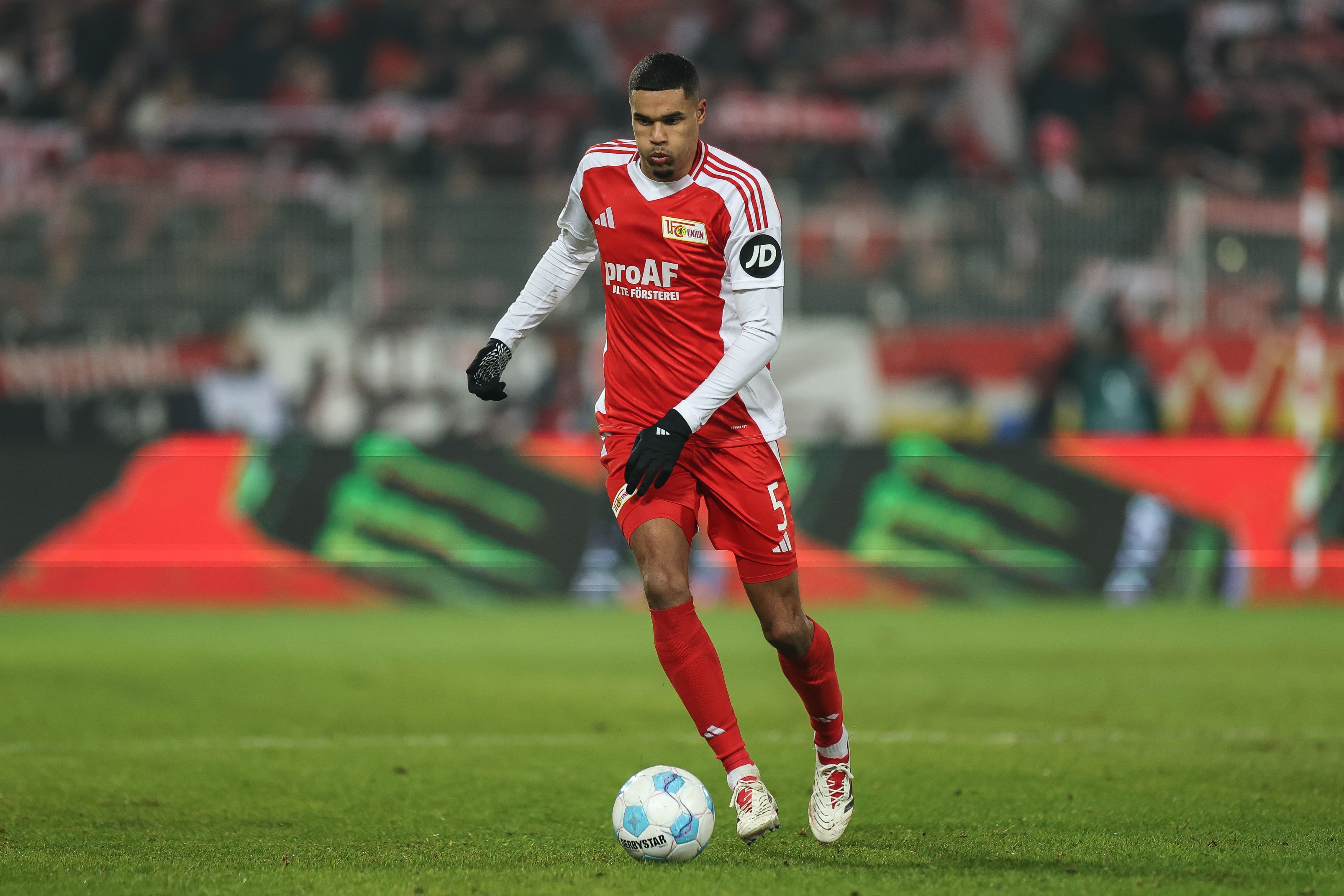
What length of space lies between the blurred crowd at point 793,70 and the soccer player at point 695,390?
12445mm

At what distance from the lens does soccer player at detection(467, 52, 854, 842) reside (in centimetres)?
491

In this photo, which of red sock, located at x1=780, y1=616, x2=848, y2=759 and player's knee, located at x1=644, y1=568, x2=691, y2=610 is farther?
red sock, located at x1=780, y1=616, x2=848, y2=759

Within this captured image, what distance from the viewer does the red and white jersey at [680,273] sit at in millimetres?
5000

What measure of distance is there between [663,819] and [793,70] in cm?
1523

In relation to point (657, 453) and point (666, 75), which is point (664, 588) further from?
point (666, 75)

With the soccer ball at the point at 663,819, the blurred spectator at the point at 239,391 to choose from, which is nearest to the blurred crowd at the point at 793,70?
the blurred spectator at the point at 239,391

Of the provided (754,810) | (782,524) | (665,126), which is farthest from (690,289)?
(754,810)

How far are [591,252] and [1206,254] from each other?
10.9 m

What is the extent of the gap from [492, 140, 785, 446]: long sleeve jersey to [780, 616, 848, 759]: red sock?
669mm

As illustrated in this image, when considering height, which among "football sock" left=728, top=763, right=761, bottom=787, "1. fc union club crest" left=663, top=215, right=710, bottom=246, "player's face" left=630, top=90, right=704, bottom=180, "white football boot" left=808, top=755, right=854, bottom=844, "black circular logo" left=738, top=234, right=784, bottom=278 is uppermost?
"player's face" left=630, top=90, right=704, bottom=180

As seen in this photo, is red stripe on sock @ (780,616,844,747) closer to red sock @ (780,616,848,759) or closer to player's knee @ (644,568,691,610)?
red sock @ (780,616,848,759)

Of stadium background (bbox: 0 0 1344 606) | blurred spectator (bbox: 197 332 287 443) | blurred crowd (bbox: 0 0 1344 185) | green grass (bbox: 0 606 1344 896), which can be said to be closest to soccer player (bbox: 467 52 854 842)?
green grass (bbox: 0 606 1344 896)

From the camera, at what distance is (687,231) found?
197 inches

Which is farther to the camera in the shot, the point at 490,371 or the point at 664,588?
the point at 490,371
